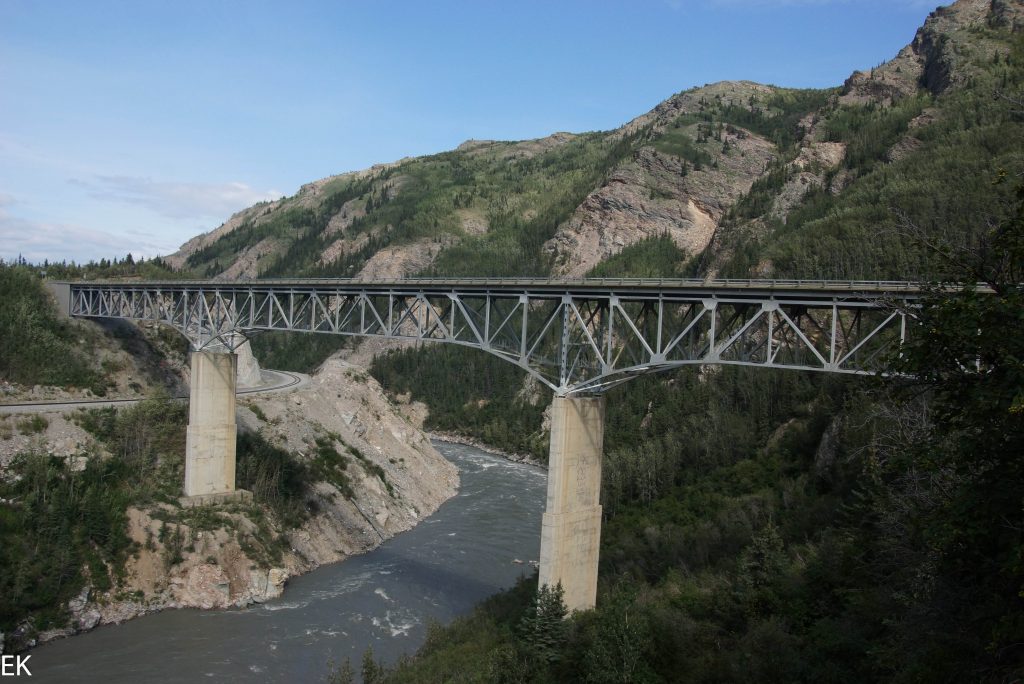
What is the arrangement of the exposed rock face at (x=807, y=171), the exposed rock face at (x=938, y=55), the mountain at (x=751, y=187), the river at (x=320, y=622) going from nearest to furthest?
the river at (x=320, y=622)
the mountain at (x=751, y=187)
the exposed rock face at (x=807, y=171)
the exposed rock face at (x=938, y=55)

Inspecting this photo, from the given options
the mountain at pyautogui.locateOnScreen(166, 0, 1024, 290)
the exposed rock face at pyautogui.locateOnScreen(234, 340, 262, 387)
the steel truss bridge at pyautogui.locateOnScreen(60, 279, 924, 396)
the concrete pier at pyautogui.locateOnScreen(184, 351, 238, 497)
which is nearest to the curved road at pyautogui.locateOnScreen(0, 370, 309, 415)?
the exposed rock face at pyautogui.locateOnScreen(234, 340, 262, 387)

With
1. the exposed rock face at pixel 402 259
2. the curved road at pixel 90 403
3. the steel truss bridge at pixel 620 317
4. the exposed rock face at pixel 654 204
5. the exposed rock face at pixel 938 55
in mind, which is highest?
the exposed rock face at pixel 938 55

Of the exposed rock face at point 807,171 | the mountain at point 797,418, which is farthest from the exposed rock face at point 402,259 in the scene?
the exposed rock face at point 807,171

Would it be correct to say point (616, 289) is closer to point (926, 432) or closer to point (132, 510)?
point (926, 432)

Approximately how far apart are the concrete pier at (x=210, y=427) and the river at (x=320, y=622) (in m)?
8.13

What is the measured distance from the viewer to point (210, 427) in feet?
153

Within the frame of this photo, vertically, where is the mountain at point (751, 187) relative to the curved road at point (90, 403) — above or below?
above

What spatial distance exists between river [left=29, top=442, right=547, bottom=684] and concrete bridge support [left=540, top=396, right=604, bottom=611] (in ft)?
25.6

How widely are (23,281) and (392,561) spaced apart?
43.0 meters

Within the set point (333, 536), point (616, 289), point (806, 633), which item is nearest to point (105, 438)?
point (333, 536)

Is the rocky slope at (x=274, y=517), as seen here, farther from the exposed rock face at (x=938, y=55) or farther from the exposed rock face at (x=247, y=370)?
the exposed rock face at (x=938, y=55)

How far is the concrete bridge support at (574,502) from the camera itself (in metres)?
30.7

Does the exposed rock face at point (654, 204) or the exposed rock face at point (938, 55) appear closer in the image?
the exposed rock face at point (938, 55)

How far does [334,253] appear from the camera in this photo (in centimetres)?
19138
